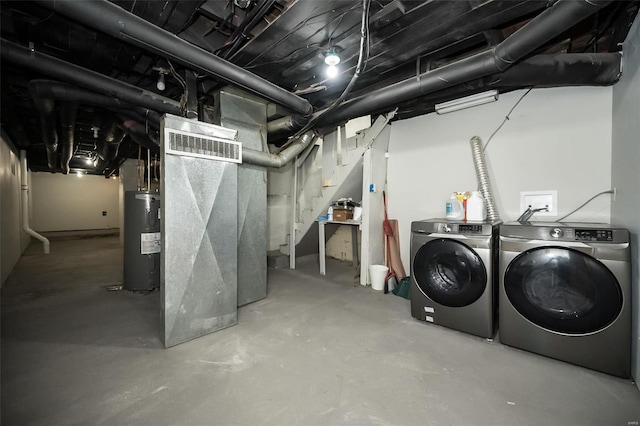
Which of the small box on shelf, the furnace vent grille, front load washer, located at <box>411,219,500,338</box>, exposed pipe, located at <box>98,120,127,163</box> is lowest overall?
front load washer, located at <box>411,219,500,338</box>

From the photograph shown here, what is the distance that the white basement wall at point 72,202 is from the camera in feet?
30.7

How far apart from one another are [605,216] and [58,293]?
5.93 metres

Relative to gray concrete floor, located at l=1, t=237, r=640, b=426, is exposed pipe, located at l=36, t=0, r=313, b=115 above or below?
above

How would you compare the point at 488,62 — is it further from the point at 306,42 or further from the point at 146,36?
the point at 146,36

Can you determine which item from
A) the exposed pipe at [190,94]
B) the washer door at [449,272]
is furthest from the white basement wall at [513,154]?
the exposed pipe at [190,94]

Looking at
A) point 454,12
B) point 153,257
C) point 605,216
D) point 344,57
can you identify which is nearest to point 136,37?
point 344,57

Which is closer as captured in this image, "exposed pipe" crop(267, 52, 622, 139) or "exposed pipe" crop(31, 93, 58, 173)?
"exposed pipe" crop(267, 52, 622, 139)

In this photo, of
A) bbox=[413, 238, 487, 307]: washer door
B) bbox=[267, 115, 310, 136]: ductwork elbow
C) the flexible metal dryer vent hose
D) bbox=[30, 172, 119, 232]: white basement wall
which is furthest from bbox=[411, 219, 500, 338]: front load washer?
bbox=[30, 172, 119, 232]: white basement wall

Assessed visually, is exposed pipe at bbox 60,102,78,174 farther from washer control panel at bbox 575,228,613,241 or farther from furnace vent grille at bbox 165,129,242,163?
washer control panel at bbox 575,228,613,241

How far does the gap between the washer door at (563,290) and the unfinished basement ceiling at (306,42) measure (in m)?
1.42

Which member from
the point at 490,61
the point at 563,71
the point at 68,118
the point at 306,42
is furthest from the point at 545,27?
the point at 68,118

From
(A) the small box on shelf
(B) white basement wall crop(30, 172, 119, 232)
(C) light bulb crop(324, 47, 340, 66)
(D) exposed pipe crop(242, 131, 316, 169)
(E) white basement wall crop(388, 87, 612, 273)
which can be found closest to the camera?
(C) light bulb crop(324, 47, 340, 66)

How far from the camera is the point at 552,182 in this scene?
8.04 ft

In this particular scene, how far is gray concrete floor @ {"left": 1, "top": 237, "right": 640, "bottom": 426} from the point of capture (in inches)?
52.9
